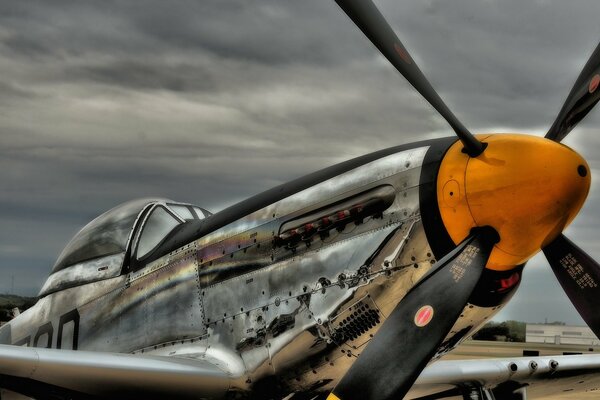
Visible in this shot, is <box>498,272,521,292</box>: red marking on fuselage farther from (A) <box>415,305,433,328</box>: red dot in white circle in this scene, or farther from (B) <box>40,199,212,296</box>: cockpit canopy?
(B) <box>40,199,212,296</box>: cockpit canopy

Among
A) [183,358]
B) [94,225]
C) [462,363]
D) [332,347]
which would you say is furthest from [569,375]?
[94,225]

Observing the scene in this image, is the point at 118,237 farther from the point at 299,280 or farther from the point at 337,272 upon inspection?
the point at 337,272

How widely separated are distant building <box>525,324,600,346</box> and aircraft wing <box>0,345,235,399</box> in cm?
5740

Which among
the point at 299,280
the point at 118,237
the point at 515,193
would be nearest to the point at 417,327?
the point at 515,193

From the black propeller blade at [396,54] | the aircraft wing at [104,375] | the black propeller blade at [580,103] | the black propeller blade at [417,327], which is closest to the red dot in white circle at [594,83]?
the black propeller blade at [580,103]

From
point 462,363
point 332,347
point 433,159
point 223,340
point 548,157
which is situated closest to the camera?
point 548,157

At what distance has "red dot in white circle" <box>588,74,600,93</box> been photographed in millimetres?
6090

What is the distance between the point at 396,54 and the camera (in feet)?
19.2

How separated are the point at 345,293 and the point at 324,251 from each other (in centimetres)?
39

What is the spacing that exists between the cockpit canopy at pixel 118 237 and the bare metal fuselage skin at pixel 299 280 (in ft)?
0.95

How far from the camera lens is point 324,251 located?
6430mm

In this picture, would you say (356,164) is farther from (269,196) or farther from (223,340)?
(223,340)

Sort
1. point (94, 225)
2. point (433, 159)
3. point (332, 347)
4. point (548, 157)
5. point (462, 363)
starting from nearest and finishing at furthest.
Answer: point (548, 157) → point (433, 159) → point (332, 347) → point (94, 225) → point (462, 363)

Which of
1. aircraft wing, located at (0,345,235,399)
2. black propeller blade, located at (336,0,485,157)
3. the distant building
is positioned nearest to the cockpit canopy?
aircraft wing, located at (0,345,235,399)
